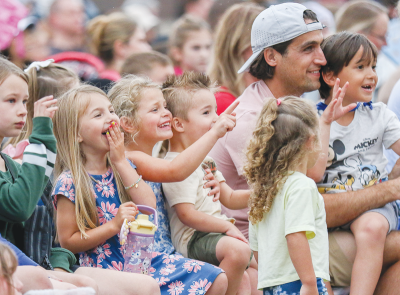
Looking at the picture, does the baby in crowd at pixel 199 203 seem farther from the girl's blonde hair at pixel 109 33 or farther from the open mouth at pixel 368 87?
the girl's blonde hair at pixel 109 33

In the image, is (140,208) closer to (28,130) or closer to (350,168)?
(28,130)

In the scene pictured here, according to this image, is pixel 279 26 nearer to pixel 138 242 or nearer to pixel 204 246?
pixel 204 246

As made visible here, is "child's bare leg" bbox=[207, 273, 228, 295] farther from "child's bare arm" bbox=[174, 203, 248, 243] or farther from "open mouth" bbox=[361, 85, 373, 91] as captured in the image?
"open mouth" bbox=[361, 85, 373, 91]

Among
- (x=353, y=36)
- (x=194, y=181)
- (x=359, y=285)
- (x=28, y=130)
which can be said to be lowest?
(x=359, y=285)

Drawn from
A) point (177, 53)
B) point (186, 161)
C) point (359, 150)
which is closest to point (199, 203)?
point (186, 161)

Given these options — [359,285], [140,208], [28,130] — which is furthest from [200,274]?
[28,130]

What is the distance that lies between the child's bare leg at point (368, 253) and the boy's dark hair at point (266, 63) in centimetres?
105

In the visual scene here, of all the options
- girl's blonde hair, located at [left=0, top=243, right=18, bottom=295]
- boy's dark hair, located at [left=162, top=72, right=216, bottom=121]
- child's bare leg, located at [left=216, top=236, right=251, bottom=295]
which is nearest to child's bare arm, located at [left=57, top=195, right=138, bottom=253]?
child's bare leg, located at [left=216, top=236, right=251, bottom=295]

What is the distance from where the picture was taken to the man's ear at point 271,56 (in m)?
3.15

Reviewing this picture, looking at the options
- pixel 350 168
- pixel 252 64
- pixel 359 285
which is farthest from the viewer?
pixel 252 64

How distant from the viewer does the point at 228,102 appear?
11.9 feet

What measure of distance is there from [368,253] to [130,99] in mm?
1369

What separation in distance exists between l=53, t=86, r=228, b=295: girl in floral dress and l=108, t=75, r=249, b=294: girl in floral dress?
0.12 metres

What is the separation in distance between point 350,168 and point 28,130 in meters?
1.72
